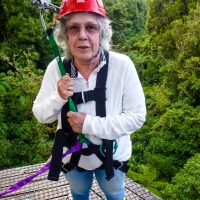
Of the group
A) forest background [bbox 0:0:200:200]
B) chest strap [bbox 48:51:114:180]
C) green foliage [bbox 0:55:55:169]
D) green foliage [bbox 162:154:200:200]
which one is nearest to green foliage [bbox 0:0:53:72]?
forest background [bbox 0:0:200:200]

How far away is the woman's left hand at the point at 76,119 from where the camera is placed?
140 centimetres

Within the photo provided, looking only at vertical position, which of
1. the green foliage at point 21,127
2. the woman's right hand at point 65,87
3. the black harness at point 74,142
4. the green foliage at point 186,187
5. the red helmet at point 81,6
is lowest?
the green foliage at point 186,187

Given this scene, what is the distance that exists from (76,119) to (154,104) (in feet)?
29.3

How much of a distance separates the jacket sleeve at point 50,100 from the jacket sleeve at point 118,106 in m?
0.19

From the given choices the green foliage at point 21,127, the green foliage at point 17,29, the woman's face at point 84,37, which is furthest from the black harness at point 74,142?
the green foliage at point 17,29

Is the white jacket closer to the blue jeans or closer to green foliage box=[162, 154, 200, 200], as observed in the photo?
the blue jeans

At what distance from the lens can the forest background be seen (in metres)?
5.63

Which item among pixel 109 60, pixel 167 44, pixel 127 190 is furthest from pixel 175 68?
pixel 109 60

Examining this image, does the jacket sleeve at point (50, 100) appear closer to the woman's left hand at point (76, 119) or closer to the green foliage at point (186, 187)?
the woman's left hand at point (76, 119)

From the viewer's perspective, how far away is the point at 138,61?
44.4 ft

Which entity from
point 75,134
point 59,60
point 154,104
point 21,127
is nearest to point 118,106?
point 75,134

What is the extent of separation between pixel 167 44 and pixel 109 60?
9.46m

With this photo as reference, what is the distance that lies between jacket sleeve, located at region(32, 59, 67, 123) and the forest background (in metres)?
2.54

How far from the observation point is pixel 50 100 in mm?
1429
